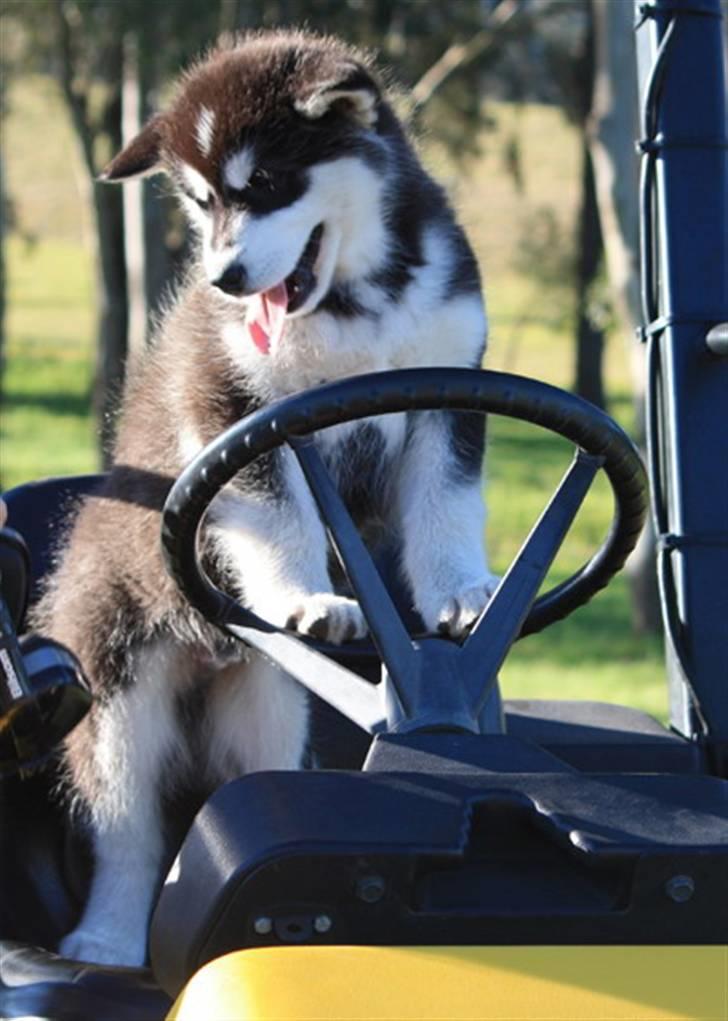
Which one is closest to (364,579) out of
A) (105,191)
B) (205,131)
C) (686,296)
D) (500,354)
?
(686,296)

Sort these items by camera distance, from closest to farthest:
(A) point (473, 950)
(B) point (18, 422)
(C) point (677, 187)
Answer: (A) point (473, 950), (C) point (677, 187), (B) point (18, 422)

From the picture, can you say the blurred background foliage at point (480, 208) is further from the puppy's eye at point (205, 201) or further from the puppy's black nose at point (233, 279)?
the puppy's black nose at point (233, 279)

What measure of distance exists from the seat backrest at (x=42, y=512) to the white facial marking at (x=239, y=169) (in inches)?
26.4

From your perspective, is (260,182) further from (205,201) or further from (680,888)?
(680,888)

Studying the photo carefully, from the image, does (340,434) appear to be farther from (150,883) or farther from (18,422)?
(18,422)

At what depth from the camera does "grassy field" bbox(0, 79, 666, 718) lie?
37.6 ft

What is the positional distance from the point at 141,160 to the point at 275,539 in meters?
0.90

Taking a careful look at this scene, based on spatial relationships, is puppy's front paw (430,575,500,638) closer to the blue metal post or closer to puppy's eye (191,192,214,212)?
the blue metal post

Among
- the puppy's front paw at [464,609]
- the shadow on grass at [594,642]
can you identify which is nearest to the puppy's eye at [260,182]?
the puppy's front paw at [464,609]

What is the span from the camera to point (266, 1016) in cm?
183

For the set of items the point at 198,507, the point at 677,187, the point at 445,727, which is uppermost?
the point at 677,187

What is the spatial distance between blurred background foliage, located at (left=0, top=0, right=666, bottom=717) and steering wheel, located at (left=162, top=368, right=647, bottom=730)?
4.56ft

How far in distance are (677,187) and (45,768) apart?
154cm

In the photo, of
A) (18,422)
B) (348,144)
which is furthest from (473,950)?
(18,422)
